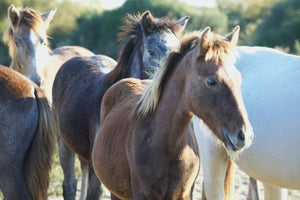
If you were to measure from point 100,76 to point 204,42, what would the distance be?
2113 millimetres

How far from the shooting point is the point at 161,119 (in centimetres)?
249

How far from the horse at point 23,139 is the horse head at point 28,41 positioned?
61.4 inches

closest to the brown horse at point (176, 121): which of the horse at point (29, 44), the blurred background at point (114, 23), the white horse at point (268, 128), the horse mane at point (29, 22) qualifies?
the white horse at point (268, 128)

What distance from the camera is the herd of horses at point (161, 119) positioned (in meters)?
2.24

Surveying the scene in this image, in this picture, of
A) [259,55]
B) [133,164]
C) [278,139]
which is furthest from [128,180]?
[259,55]

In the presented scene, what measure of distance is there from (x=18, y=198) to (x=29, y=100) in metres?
0.81

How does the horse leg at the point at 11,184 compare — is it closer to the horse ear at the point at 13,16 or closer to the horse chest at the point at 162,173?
the horse chest at the point at 162,173

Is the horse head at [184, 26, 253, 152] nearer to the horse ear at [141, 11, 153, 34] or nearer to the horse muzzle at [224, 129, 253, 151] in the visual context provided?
the horse muzzle at [224, 129, 253, 151]

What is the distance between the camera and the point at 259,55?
3504 millimetres

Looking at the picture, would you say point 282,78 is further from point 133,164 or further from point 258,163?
point 133,164

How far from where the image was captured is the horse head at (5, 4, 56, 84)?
4949 millimetres

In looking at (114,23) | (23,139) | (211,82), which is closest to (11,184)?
(23,139)

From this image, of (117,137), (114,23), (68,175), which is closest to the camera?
(117,137)

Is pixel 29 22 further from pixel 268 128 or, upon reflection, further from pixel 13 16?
pixel 268 128
